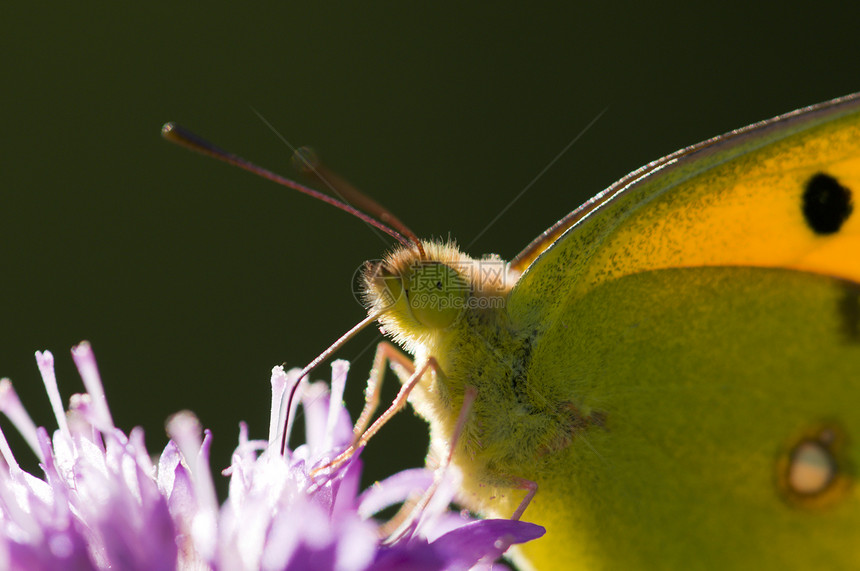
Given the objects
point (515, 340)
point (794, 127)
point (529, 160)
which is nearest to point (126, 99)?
point (529, 160)

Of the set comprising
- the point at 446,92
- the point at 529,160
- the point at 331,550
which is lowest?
the point at 331,550

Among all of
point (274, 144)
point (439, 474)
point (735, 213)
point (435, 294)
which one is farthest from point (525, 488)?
point (274, 144)

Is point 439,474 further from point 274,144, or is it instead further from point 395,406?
point 274,144

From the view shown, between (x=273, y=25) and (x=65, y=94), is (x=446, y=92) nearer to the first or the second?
(x=273, y=25)

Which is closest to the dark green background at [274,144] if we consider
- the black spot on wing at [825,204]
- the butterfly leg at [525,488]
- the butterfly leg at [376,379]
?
the butterfly leg at [376,379]

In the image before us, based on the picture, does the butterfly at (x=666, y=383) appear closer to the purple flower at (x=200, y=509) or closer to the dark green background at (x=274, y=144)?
the purple flower at (x=200, y=509)
